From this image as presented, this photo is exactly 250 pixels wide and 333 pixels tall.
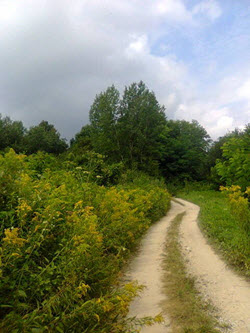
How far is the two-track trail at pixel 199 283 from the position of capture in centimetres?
385

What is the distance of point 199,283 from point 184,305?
1.09m

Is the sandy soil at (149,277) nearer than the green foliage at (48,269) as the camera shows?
No

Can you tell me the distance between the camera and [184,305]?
4160 mm

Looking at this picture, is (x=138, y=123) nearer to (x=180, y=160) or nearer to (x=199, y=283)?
(x=180, y=160)

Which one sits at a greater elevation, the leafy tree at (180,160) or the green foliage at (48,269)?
the leafy tree at (180,160)

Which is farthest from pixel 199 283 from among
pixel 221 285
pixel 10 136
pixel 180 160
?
pixel 180 160

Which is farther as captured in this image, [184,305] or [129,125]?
[129,125]

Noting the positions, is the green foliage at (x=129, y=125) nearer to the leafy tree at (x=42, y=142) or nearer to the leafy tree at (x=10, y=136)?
the leafy tree at (x=42, y=142)

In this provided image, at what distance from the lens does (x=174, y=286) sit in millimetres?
4992

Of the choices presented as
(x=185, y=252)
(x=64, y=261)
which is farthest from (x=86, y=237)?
(x=185, y=252)

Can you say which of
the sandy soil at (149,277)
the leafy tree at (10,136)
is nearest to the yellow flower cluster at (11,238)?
the sandy soil at (149,277)

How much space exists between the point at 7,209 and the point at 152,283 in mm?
3083

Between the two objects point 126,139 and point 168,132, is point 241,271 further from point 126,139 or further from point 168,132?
point 168,132

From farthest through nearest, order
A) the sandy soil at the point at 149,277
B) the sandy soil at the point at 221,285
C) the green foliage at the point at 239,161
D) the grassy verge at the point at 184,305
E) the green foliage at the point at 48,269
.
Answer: the green foliage at the point at 239,161, the sandy soil at the point at 149,277, the sandy soil at the point at 221,285, the grassy verge at the point at 184,305, the green foliage at the point at 48,269
